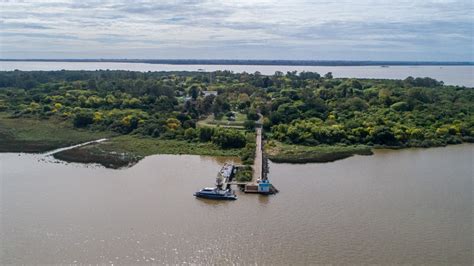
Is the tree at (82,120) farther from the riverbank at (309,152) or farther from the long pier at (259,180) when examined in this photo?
the long pier at (259,180)

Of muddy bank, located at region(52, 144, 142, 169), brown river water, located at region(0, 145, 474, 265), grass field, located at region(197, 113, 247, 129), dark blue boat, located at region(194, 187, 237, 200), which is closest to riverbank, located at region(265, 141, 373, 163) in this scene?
brown river water, located at region(0, 145, 474, 265)

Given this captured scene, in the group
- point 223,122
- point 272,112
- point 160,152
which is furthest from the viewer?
point 272,112

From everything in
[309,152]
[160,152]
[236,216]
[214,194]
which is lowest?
[236,216]

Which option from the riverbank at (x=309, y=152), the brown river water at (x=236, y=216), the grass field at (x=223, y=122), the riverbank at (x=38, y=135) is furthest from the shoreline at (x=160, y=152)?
the grass field at (x=223, y=122)

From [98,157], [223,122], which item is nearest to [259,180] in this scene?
[98,157]

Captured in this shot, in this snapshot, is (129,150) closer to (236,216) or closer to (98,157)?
(98,157)

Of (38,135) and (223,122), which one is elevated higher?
(223,122)
